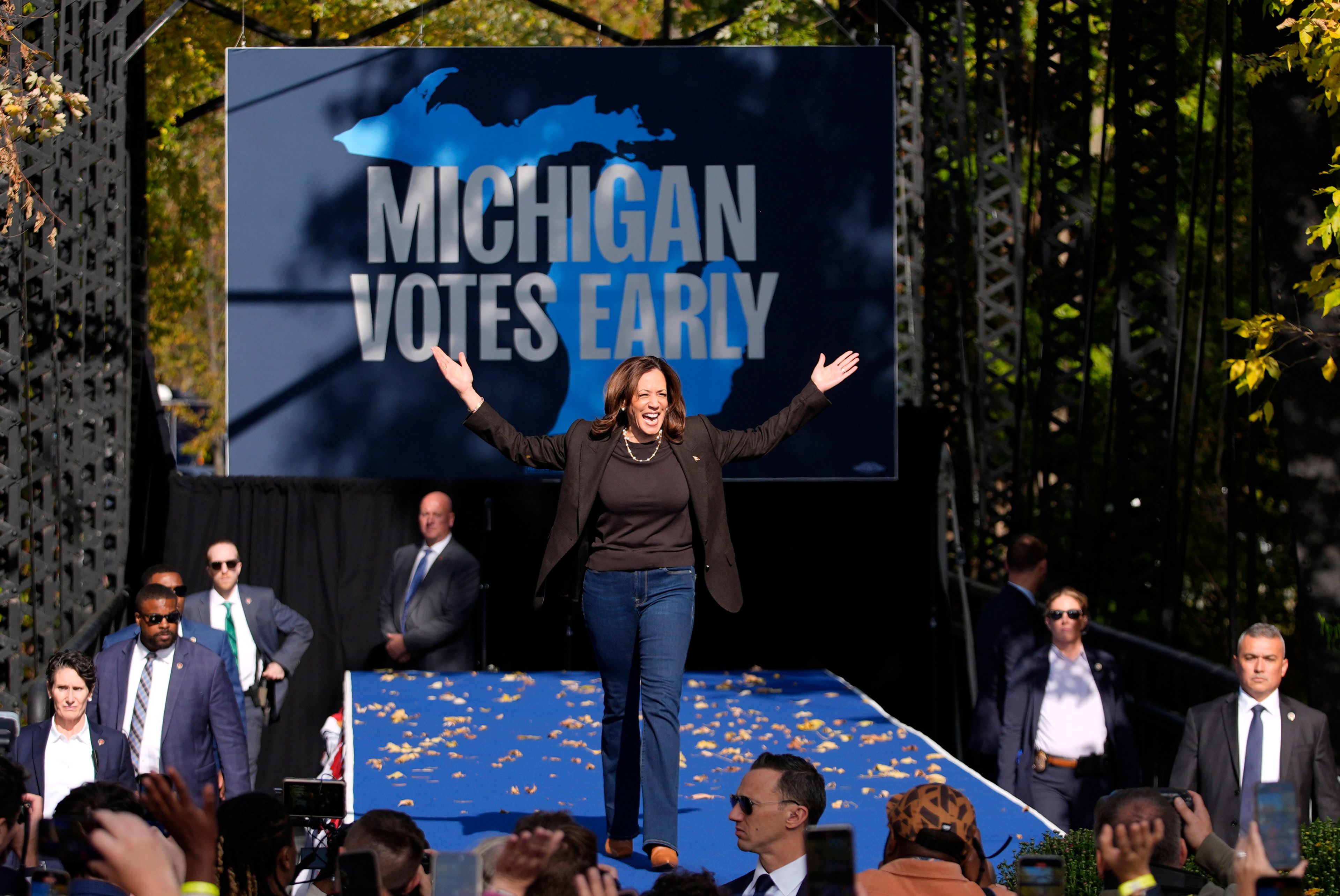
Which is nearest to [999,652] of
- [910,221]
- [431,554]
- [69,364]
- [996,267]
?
[431,554]

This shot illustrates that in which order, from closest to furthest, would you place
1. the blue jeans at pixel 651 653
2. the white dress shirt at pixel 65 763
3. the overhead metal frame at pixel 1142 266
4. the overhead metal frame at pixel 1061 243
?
the blue jeans at pixel 651 653
the white dress shirt at pixel 65 763
the overhead metal frame at pixel 1142 266
the overhead metal frame at pixel 1061 243

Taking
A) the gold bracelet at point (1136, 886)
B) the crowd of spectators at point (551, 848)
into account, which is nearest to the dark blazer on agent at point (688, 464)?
the crowd of spectators at point (551, 848)

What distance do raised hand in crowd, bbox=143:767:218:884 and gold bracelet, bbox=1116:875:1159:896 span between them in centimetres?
171

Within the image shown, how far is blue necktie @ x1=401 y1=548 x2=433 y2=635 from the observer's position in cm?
1179

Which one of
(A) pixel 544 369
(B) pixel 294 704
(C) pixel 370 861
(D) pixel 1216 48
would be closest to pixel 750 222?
(A) pixel 544 369

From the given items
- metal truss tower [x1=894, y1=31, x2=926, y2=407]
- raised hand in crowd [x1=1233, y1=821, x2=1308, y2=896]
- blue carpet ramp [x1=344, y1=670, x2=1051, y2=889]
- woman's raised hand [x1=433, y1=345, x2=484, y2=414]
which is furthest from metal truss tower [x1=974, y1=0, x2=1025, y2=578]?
raised hand in crowd [x1=1233, y1=821, x2=1308, y2=896]

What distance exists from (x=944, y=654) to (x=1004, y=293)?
182 inches

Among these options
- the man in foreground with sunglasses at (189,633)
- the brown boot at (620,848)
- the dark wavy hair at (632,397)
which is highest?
the dark wavy hair at (632,397)

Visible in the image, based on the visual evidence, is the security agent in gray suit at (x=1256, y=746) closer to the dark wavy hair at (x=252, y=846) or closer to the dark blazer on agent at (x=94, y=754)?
the dark wavy hair at (x=252, y=846)

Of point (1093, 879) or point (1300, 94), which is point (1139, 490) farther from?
point (1093, 879)

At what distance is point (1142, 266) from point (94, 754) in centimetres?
785

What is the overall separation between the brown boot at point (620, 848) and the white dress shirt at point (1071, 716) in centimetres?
290

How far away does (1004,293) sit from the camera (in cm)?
1748

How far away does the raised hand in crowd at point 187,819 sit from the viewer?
277 centimetres
